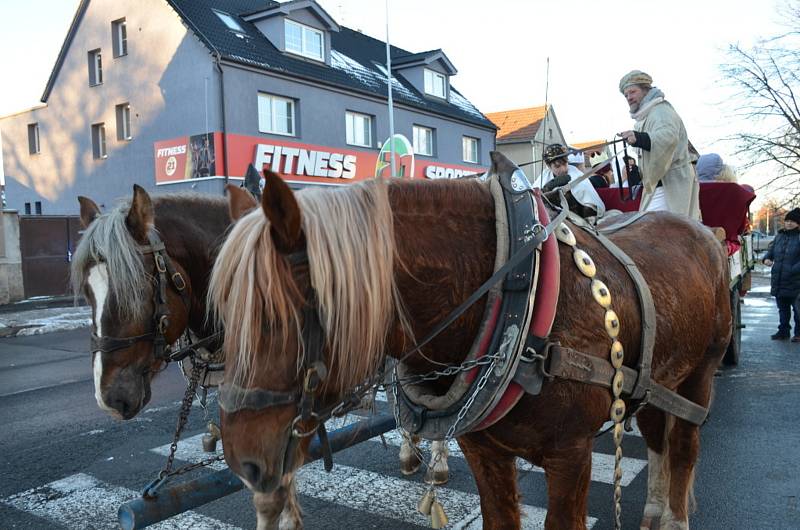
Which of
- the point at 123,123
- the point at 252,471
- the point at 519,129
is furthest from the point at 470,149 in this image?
the point at 252,471

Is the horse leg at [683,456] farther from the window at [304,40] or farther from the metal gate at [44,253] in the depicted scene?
the window at [304,40]

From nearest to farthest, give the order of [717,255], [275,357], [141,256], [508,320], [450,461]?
1. [275,357]
2. [508,320]
3. [141,256]
4. [717,255]
5. [450,461]

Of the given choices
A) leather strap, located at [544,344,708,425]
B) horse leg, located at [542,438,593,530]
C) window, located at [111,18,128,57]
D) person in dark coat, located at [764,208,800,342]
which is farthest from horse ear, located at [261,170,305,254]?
window, located at [111,18,128,57]

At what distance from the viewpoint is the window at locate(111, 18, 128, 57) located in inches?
821

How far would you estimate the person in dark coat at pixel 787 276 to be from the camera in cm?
966

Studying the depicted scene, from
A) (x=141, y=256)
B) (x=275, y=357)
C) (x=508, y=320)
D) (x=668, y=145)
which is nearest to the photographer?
(x=275, y=357)

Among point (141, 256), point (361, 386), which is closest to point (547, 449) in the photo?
point (361, 386)

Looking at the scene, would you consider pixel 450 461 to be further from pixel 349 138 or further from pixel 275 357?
pixel 349 138

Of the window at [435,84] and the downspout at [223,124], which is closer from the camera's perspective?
the downspout at [223,124]

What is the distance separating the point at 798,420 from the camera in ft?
17.5

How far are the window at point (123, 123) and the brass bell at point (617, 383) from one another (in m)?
21.6

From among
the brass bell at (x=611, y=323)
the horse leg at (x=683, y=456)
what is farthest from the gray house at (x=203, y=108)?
the brass bell at (x=611, y=323)

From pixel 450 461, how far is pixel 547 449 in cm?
271

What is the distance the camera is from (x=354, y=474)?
14.1ft
